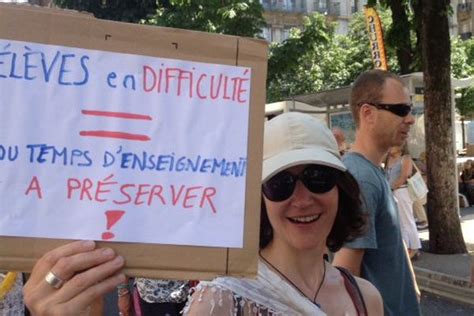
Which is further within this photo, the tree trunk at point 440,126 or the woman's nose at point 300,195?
the tree trunk at point 440,126

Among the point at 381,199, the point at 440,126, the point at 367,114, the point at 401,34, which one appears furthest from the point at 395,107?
the point at 401,34

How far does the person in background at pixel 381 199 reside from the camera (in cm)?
250

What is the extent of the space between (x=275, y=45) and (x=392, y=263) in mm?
13036

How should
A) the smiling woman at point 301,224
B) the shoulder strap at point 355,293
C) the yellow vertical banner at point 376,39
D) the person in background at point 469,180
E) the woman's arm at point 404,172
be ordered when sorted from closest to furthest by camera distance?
the smiling woman at point 301,224, the shoulder strap at point 355,293, the woman's arm at point 404,172, the yellow vertical banner at point 376,39, the person in background at point 469,180

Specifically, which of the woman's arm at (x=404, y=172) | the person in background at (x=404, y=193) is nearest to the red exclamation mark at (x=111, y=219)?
the person in background at (x=404, y=193)

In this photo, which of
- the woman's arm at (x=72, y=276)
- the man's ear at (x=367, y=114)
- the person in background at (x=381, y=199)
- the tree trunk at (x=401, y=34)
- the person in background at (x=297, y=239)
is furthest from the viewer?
the tree trunk at (x=401, y=34)

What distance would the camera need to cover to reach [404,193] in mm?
8141

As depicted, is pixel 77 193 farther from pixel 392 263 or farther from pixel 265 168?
pixel 392 263

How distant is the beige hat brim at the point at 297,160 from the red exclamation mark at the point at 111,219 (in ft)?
1.92

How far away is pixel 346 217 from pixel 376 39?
1094cm

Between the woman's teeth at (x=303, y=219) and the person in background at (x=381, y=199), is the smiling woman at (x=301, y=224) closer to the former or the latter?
the woman's teeth at (x=303, y=219)

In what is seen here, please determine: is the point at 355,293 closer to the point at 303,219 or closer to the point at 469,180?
the point at 303,219

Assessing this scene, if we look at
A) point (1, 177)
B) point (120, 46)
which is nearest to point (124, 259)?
point (1, 177)

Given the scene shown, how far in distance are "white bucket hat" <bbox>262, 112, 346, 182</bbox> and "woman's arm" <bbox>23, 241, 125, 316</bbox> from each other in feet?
2.13
